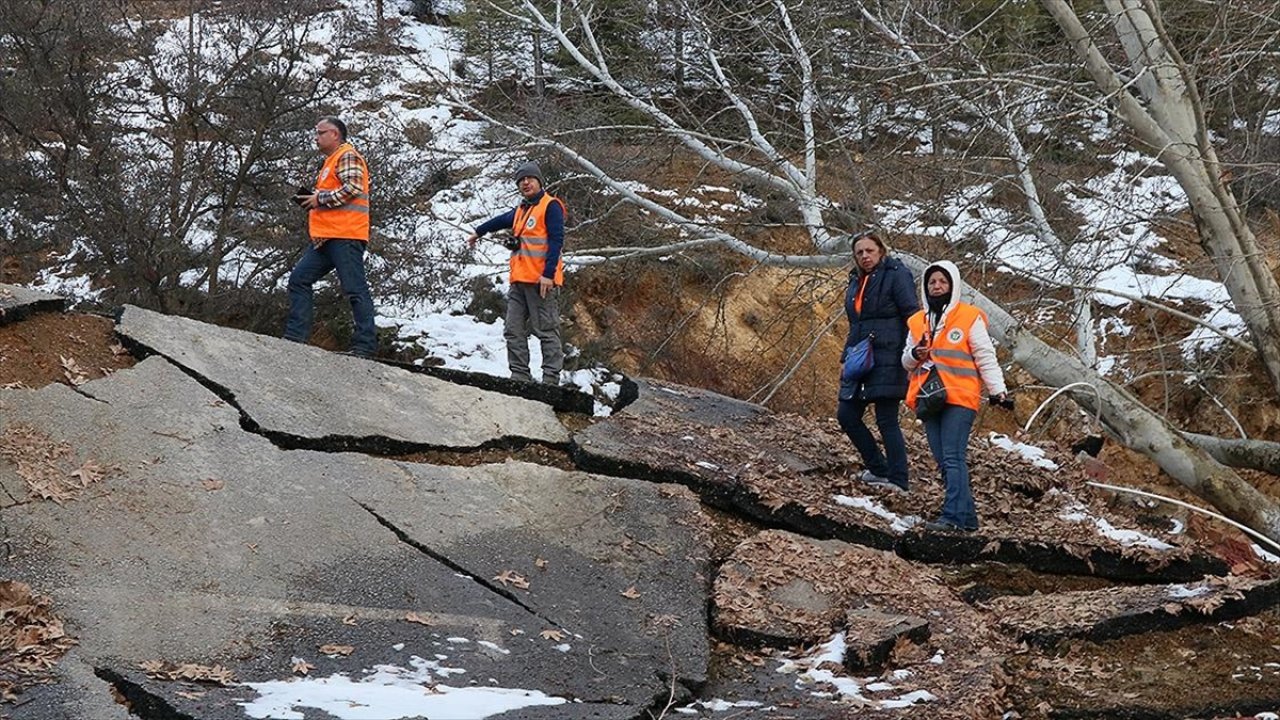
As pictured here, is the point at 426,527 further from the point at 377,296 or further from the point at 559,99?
the point at 559,99

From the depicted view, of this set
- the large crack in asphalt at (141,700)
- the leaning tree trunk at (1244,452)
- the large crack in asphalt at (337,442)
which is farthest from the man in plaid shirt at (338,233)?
the leaning tree trunk at (1244,452)

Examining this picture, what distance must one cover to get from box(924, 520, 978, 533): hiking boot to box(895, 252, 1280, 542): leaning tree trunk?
1.12m

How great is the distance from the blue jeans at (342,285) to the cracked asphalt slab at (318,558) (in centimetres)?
158

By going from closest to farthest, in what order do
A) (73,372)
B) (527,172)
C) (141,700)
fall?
(141,700), (73,372), (527,172)

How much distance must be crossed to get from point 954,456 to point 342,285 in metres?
4.24

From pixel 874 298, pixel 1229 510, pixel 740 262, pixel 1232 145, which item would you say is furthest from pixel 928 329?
pixel 740 262

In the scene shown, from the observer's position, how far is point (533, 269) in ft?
28.8

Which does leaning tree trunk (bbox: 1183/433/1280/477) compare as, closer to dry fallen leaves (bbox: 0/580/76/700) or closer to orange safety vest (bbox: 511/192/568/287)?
orange safety vest (bbox: 511/192/568/287)

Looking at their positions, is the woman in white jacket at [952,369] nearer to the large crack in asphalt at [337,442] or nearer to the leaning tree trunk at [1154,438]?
the leaning tree trunk at [1154,438]

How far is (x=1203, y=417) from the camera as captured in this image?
57.9 ft

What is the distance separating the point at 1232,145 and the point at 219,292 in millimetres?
10190

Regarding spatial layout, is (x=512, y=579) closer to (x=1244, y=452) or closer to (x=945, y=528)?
(x=945, y=528)

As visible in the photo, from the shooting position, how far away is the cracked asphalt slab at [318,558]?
4.94m

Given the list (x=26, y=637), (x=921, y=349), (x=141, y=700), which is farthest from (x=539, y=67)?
(x=141, y=700)
